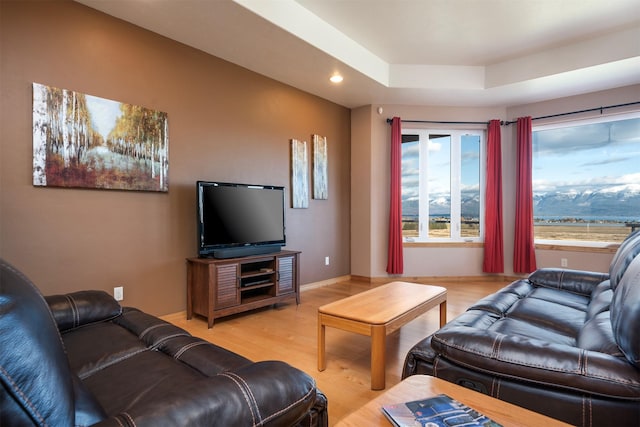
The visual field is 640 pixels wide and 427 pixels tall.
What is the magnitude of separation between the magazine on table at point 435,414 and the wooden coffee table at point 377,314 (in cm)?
98

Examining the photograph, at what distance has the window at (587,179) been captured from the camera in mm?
4551

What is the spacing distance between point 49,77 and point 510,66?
475 centimetres

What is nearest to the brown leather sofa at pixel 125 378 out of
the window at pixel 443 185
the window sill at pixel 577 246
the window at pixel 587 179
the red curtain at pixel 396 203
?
the red curtain at pixel 396 203

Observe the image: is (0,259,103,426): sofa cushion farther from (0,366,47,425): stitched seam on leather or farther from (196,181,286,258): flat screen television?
(196,181,286,258): flat screen television

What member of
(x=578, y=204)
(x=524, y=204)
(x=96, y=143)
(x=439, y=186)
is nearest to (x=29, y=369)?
(x=96, y=143)

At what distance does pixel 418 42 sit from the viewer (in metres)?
3.85

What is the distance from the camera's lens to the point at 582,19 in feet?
11.1

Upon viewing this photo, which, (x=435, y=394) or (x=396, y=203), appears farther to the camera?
(x=396, y=203)

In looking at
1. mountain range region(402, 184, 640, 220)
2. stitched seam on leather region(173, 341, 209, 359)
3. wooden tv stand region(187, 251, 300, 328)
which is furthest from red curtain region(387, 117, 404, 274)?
stitched seam on leather region(173, 341, 209, 359)

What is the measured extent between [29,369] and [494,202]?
5438 mm

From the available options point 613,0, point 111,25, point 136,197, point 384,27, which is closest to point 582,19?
point 613,0

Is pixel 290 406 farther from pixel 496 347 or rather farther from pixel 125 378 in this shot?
pixel 496 347

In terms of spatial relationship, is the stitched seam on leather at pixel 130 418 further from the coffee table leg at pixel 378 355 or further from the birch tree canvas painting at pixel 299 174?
the birch tree canvas painting at pixel 299 174

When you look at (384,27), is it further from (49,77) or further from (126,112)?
(49,77)
